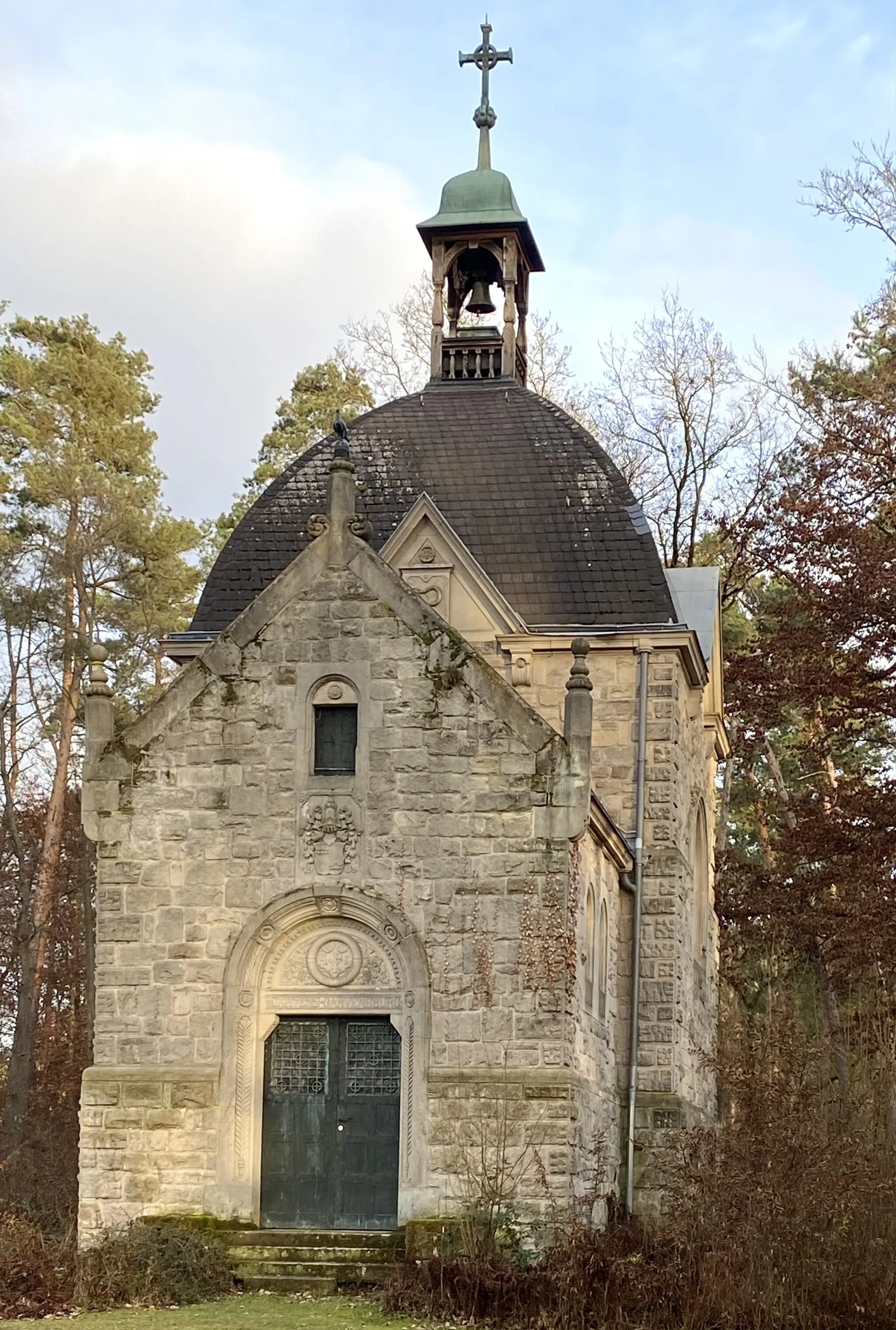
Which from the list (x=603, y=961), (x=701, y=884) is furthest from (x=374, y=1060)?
(x=701, y=884)

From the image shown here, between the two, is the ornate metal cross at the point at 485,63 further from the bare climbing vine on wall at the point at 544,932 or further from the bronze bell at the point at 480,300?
the bare climbing vine on wall at the point at 544,932

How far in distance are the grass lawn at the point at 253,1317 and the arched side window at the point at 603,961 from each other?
14.9ft

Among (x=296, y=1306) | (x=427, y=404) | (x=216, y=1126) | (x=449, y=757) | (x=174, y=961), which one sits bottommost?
(x=296, y=1306)

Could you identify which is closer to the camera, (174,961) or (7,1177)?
(174,961)

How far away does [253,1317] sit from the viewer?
47.5 ft

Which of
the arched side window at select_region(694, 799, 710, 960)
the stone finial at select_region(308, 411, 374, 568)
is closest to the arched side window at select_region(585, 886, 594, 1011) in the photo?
the stone finial at select_region(308, 411, 374, 568)

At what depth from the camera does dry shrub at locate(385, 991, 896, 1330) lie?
14.1 m

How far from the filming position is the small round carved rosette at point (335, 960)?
17.2 metres

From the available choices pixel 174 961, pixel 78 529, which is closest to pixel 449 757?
pixel 174 961

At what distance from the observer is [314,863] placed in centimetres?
1725

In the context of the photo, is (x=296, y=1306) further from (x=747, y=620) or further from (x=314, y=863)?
(x=747, y=620)

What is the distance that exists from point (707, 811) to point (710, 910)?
1.76m

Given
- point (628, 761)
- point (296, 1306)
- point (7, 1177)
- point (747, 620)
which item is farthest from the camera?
point (747, 620)

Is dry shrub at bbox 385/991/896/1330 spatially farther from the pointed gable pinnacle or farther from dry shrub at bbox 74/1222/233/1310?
the pointed gable pinnacle
